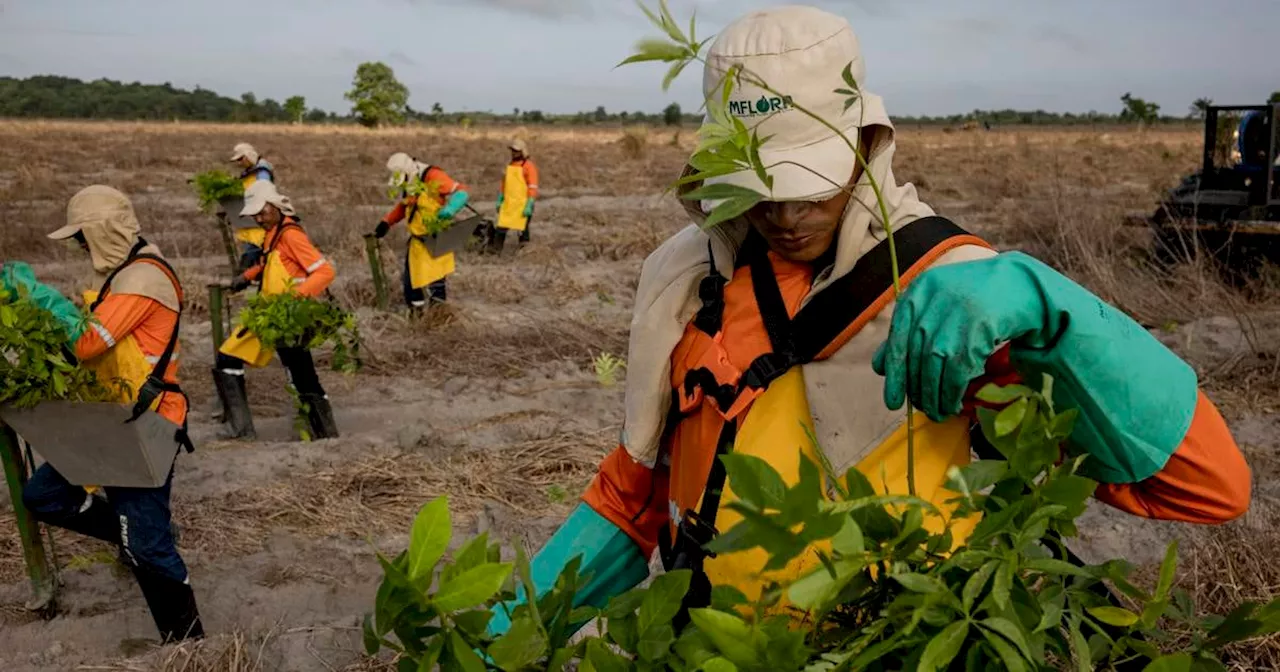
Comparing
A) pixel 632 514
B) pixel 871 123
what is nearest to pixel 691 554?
pixel 632 514

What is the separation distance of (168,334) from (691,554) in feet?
12.2

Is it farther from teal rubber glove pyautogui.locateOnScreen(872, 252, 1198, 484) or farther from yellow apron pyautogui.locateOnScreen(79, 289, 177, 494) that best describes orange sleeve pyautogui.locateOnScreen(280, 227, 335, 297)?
teal rubber glove pyautogui.locateOnScreen(872, 252, 1198, 484)

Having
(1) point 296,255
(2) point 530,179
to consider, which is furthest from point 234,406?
(2) point 530,179

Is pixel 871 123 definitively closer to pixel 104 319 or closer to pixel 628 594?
pixel 628 594

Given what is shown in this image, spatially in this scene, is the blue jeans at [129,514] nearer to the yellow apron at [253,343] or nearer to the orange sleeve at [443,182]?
the yellow apron at [253,343]

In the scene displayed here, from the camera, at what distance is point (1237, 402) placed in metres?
6.04

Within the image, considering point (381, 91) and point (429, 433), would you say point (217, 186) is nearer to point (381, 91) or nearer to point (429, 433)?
point (429, 433)

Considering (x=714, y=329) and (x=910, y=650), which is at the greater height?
(x=714, y=329)

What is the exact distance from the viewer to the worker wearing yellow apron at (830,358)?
105 cm

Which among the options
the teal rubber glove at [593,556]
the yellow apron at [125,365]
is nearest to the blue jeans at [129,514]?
the yellow apron at [125,365]

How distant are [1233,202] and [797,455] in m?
9.59

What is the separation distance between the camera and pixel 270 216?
257 inches

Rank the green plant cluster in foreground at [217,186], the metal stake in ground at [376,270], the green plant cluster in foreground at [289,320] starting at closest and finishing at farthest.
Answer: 1. the green plant cluster in foreground at [289,320]
2. the metal stake in ground at [376,270]
3. the green plant cluster in foreground at [217,186]

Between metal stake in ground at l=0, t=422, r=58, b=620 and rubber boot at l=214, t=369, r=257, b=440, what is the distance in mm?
2112
